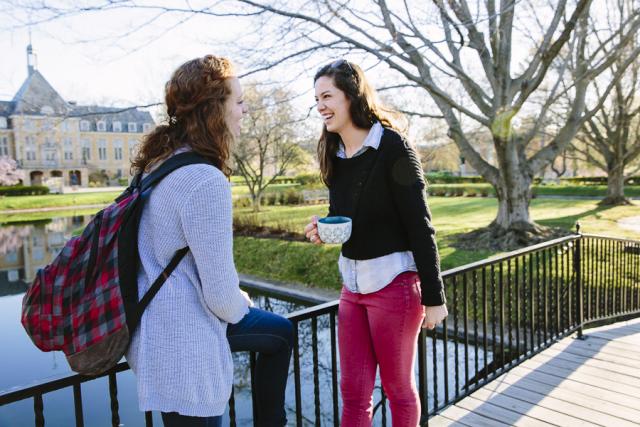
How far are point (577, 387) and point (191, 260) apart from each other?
3.15m

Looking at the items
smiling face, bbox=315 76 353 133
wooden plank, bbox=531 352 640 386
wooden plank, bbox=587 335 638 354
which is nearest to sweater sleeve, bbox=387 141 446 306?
smiling face, bbox=315 76 353 133

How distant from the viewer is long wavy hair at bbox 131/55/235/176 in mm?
1351

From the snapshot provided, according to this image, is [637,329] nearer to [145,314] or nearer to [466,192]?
[145,314]

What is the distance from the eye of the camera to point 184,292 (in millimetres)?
1291

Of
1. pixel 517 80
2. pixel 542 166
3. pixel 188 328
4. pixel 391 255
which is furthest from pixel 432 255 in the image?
pixel 542 166

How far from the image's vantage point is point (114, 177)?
53938mm

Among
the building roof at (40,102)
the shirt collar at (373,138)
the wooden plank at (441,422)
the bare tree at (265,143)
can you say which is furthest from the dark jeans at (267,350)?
the bare tree at (265,143)

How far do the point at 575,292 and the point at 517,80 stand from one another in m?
6.45

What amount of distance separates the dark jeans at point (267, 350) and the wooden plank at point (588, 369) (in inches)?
113

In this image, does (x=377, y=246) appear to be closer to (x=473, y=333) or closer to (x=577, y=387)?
(x=577, y=387)

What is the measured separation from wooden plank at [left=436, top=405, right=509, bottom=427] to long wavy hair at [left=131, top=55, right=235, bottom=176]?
236 cm

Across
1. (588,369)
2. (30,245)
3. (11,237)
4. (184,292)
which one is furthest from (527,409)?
(11,237)

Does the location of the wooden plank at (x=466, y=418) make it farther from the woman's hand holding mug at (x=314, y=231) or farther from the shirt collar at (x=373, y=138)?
the shirt collar at (x=373, y=138)

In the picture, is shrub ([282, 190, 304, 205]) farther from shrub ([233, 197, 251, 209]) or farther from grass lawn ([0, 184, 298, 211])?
grass lawn ([0, 184, 298, 211])
